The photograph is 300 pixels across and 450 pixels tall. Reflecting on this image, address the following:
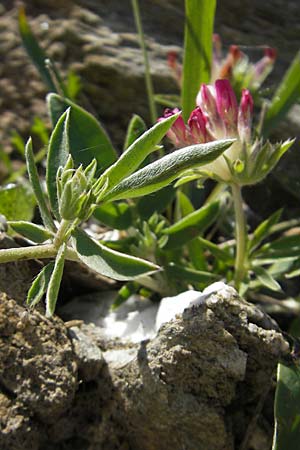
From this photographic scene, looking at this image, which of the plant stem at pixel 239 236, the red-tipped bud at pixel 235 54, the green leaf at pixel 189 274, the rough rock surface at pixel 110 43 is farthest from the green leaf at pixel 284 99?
the green leaf at pixel 189 274

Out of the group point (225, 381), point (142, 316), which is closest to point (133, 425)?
point (225, 381)

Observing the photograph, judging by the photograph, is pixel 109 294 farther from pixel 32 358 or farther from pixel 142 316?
pixel 32 358

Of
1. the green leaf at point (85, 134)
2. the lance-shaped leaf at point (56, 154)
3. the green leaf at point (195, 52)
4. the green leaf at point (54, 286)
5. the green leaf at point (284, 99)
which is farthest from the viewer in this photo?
the green leaf at point (284, 99)

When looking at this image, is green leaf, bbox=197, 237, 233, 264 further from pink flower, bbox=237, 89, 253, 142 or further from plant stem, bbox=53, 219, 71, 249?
plant stem, bbox=53, 219, 71, 249

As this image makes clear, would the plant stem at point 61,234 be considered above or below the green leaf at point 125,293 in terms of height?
above

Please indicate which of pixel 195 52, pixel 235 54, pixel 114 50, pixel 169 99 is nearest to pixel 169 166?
pixel 195 52

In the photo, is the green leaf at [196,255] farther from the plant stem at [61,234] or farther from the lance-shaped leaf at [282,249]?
the plant stem at [61,234]
